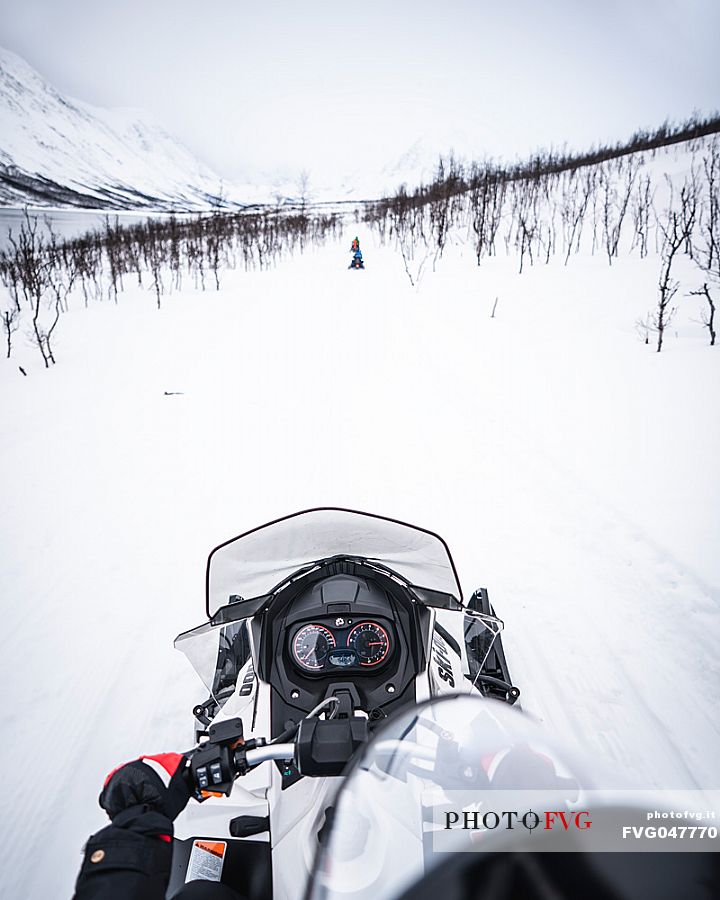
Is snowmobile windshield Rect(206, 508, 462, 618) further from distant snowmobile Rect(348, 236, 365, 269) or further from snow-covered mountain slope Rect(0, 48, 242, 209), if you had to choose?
snow-covered mountain slope Rect(0, 48, 242, 209)

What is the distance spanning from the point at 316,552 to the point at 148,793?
1064 millimetres

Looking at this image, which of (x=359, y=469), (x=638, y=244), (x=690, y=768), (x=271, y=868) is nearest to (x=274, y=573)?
(x=271, y=868)

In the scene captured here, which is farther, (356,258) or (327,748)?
(356,258)

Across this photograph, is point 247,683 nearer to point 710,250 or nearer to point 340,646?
point 340,646

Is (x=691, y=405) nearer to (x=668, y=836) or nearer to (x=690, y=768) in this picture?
(x=690, y=768)

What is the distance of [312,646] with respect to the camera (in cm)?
174

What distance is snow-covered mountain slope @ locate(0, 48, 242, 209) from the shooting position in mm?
60188

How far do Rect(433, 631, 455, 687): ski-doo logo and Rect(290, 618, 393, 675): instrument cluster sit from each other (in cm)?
22

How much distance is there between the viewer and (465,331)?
26.5 feet

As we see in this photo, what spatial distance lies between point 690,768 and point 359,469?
9.75 ft

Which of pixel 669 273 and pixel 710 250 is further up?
pixel 710 250

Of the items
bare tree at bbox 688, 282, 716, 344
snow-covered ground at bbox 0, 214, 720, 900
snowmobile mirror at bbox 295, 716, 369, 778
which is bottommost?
snow-covered ground at bbox 0, 214, 720, 900

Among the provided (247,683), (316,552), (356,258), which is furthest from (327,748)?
(356,258)

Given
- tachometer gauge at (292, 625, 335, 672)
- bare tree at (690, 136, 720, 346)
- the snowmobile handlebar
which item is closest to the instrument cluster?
tachometer gauge at (292, 625, 335, 672)
